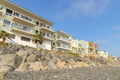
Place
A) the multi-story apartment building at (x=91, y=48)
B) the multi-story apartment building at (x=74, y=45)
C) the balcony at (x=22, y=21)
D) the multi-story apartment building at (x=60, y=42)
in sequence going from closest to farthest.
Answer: the balcony at (x=22, y=21), the multi-story apartment building at (x=60, y=42), the multi-story apartment building at (x=74, y=45), the multi-story apartment building at (x=91, y=48)

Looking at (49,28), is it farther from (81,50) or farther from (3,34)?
(81,50)

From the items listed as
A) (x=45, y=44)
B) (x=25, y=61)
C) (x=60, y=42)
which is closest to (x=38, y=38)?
(x=45, y=44)

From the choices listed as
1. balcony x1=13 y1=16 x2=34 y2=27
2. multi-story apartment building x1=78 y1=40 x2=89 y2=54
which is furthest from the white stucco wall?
multi-story apartment building x1=78 y1=40 x2=89 y2=54

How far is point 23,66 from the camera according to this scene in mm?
19391

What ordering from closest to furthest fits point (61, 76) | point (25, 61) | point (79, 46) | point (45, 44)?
1. point (61, 76)
2. point (25, 61)
3. point (45, 44)
4. point (79, 46)

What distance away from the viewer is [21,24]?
41.3 meters

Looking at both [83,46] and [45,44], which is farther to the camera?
[83,46]

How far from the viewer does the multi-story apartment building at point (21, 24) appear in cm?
3694

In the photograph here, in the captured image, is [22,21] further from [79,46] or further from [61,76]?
[79,46]

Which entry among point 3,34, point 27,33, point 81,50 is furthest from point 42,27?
point 81,50

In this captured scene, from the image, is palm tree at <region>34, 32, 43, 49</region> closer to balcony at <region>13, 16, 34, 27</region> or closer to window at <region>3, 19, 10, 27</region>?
balcony at <region>13, 16, 34, 27</region>

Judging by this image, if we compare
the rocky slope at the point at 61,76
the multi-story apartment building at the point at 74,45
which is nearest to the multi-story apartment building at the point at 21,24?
the multi-story apartment building at the point at 74,45

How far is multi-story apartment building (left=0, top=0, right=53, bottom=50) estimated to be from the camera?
3694 cm

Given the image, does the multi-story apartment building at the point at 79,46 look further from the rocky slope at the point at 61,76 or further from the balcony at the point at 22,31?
the rocky slope at the point at 61,76
